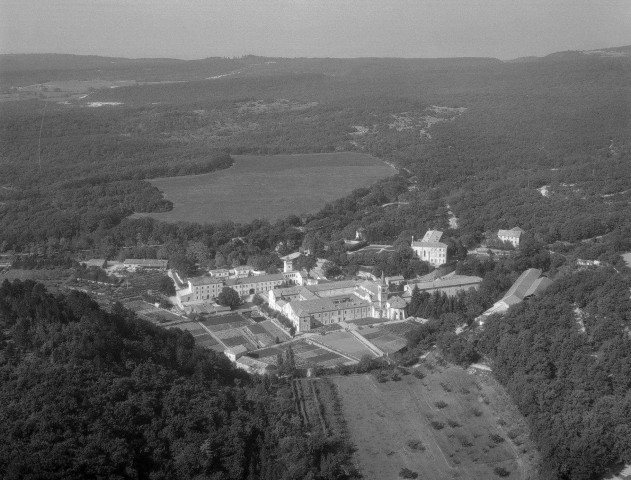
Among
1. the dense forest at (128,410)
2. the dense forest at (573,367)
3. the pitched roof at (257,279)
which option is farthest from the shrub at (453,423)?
the pitched roof at (257,279)

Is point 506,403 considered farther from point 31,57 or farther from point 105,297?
point 31,57

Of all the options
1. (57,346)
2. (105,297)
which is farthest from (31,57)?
(57,346)

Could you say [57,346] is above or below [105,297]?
above

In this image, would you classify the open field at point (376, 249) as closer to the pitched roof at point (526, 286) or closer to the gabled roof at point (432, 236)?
the gabled roof at point (432, 236)

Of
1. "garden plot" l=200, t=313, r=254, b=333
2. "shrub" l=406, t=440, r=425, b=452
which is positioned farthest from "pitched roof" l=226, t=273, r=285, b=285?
→ "shrub" l=406, t=440, r=425, b=452

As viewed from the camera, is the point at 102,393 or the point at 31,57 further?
the point at 31,57

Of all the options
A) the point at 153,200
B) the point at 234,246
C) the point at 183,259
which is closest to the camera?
the point at 183,259

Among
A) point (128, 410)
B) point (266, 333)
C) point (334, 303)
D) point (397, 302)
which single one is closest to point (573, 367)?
point (397, 302)

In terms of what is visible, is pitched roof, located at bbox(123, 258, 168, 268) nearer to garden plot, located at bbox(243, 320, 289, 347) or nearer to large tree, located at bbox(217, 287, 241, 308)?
large tree, located at bbox(217, 287, 241, 308)

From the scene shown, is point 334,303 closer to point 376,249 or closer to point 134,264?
point 376,249
